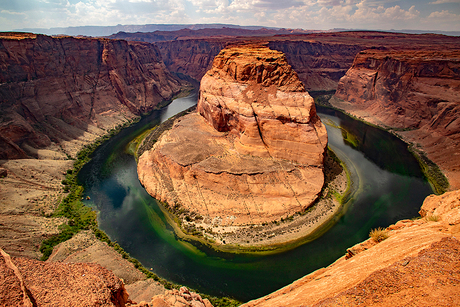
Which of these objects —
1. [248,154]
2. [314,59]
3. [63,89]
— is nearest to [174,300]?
[248,154]

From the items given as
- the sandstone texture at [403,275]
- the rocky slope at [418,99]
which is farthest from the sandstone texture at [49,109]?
the rocky slope at [418,99]

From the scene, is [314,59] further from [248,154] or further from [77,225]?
[77,225]

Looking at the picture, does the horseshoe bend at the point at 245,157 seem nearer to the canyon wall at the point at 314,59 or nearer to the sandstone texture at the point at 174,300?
the sandstone texture at the point at 174,300

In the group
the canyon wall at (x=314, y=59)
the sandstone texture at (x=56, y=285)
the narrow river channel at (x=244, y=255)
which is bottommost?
the narrow river channel at (x=244, y=255)

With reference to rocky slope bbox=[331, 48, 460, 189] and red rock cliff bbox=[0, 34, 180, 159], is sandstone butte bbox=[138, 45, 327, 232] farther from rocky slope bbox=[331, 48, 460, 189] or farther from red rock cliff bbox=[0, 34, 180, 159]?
rocky slope bbox=[331, 48, 460, 189]

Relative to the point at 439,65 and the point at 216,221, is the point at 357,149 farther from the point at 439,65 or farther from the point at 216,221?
the point at 216,221

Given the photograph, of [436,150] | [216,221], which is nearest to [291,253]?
[216,221]
